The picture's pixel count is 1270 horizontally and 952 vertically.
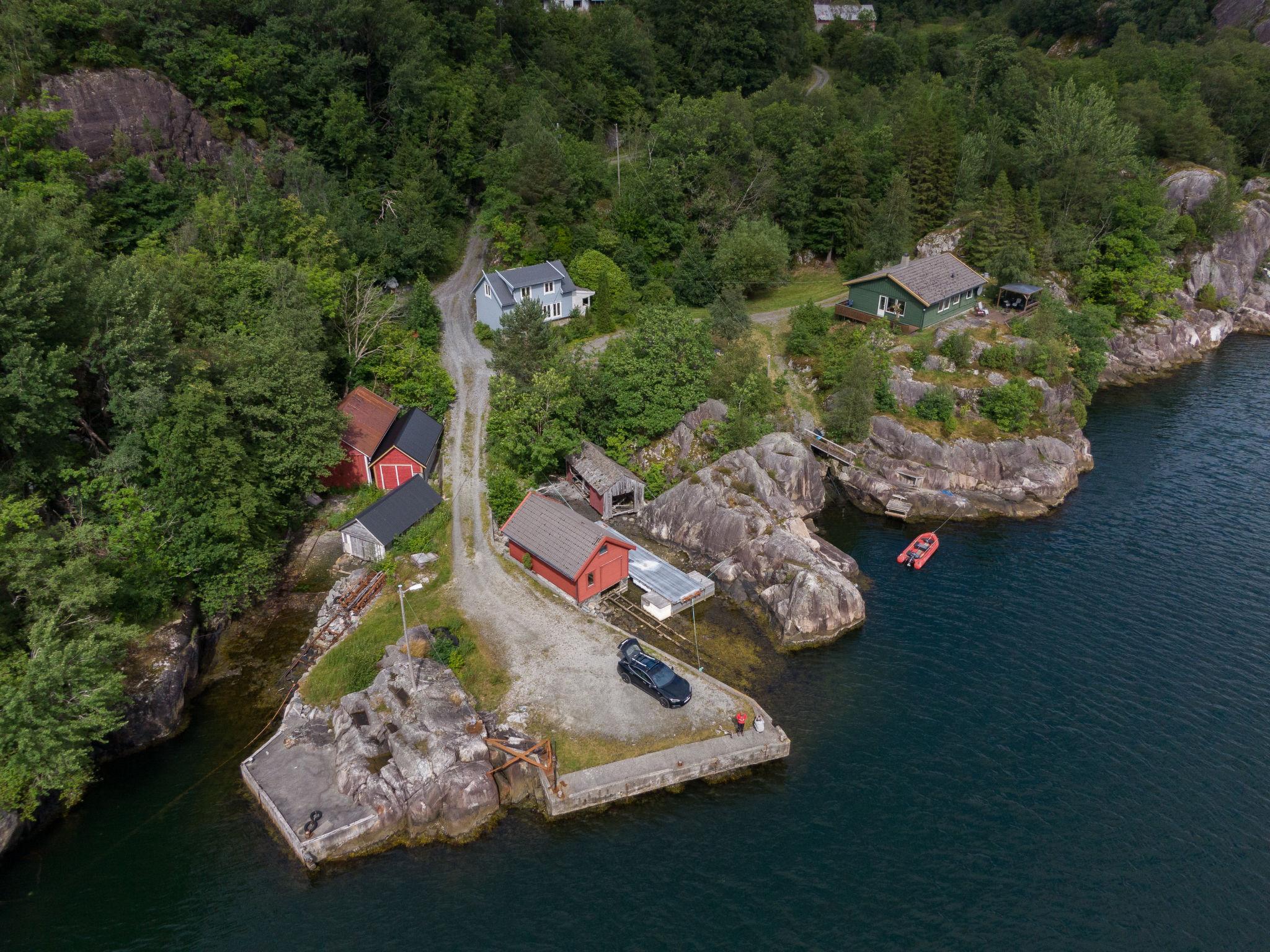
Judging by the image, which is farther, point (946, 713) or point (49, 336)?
point (49, 336)

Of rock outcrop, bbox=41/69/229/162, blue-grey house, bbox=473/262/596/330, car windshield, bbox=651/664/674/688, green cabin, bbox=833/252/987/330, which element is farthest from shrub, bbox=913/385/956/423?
rock outcrop, bbox=41/69/229/162

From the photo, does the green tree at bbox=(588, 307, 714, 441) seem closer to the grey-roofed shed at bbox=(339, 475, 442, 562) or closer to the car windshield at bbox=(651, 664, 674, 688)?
the grey-roofed shed at bbox=(339, 475, 442, 562)

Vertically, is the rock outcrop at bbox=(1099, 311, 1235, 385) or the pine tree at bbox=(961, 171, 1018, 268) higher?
the pine tree at bbox=(961, 171, 1018, 268)

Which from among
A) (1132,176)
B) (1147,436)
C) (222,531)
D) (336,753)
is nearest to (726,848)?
(336,753)

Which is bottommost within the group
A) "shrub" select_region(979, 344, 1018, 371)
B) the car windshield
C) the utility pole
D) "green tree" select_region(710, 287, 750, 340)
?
the car windshield

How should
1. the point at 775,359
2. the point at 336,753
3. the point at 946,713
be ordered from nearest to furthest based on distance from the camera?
the point at 336,753, the point at 946,713, the point at 775,359

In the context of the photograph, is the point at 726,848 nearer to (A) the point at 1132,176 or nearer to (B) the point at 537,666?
(B) the point at 537,666
